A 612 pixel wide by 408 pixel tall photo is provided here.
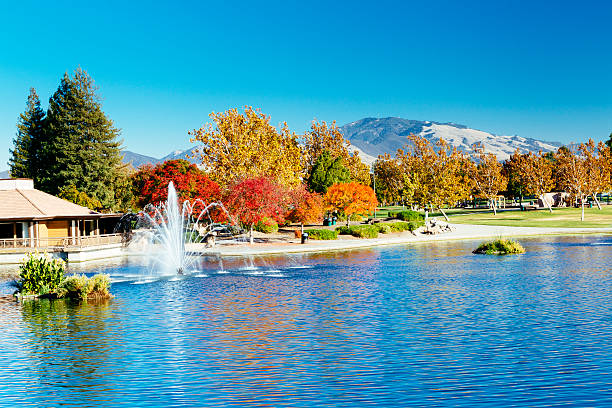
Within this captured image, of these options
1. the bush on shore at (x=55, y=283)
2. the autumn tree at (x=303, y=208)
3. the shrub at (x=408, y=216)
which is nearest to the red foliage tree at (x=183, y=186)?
the autumn tree at (x=303, y=208)

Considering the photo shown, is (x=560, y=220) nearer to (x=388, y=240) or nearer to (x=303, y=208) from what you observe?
(x=388, y=240)

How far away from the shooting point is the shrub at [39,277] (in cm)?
2631

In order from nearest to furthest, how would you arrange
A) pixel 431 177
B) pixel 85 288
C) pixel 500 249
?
pixel 85 288 < pixel 500 249 < pixel 431 177

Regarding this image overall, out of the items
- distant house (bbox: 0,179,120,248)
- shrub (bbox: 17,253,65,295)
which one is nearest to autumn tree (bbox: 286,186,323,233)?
distant house (bbox: 0,179,120,248)

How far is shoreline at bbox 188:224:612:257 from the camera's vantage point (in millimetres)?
48000

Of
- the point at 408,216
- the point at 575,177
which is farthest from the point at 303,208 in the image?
the point at 575,177

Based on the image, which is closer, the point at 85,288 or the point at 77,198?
the point at 85,288

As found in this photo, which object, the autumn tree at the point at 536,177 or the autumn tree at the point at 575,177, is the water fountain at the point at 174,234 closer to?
the autumn tree at the point at 575,177

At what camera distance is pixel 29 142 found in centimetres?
8738

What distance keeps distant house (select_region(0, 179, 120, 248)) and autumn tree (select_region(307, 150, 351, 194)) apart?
3510 cm

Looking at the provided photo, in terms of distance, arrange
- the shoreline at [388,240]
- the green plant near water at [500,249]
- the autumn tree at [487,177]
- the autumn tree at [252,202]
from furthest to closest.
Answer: the autumn tree at [487,177], the autumn tree at [252,202], the shoreline at [388,240], the green plant near water at [500,249]

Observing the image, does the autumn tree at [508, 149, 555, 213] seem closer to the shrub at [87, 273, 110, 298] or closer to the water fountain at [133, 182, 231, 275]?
the water fountain at [133, 182, 231, 275]

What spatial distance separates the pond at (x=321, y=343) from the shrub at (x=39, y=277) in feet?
5.20

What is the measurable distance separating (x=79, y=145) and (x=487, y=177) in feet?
242
